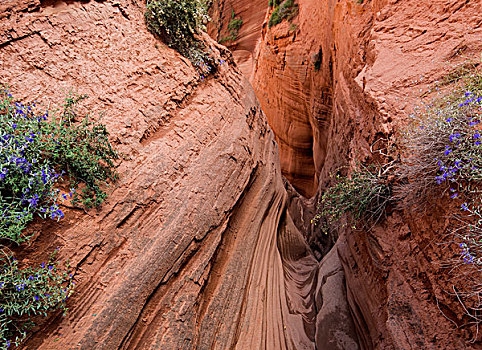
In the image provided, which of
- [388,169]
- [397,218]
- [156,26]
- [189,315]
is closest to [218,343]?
[189,315]

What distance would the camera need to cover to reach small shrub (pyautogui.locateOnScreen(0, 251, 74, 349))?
1.32 meters

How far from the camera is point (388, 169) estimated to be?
2.39m

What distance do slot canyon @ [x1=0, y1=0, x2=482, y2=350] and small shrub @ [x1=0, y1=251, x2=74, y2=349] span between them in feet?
0.25

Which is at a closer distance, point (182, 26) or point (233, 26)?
point (182, 26)

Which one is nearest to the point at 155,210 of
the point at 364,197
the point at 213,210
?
the point at 213,210

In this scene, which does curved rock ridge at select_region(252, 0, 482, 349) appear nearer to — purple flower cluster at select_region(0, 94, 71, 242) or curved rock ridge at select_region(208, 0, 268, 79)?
purple flower cluster at select_region(0, 94, 71, 242)

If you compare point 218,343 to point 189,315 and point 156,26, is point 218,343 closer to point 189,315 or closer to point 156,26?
point 189,315

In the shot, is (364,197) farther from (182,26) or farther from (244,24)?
(244,24)

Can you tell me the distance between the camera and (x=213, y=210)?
2.62 metres

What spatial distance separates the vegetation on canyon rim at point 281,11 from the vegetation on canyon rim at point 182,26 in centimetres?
598

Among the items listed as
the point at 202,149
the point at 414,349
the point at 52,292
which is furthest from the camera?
the point at 202,149

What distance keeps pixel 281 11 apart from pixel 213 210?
8.34 m

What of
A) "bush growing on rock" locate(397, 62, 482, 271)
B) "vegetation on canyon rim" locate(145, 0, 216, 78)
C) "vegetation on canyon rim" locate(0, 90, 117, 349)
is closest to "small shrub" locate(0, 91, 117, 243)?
"vegetation on canyon rim" locate(0, 90, 117, 349)

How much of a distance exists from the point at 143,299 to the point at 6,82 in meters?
1.98
